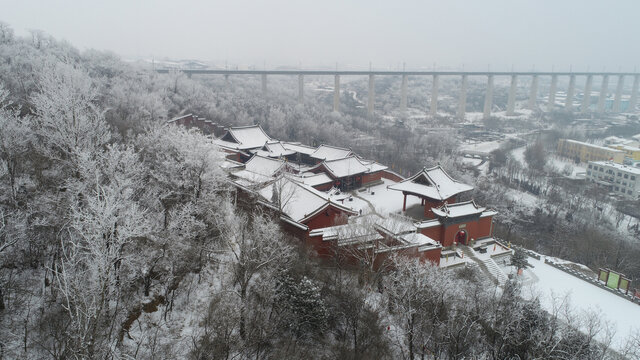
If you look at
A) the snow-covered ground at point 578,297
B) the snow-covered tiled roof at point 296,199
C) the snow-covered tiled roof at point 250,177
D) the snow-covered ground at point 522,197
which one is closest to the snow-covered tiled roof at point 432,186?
the snow-covered ground at point 578,297

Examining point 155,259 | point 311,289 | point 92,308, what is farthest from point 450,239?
point 92,308

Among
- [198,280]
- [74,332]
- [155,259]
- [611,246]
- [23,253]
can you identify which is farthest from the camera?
[611,246]

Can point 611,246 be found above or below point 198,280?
below

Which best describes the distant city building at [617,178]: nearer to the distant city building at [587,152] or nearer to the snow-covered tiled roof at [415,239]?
the distant city building at [587,152]

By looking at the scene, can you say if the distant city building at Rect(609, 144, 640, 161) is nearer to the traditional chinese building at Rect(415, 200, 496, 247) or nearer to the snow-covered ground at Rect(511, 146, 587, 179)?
the snow-covered ground at Rect(511, 146, 587, 179)

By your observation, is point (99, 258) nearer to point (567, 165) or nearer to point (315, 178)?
point (315, 178)

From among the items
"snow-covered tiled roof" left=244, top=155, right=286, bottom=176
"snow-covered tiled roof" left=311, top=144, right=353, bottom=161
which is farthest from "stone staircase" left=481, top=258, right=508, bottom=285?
"snow-covered tiled roof" left=311, top=144, right=353, bottom=161

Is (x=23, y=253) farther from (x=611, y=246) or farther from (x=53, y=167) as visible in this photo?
(x=611, y=246)
